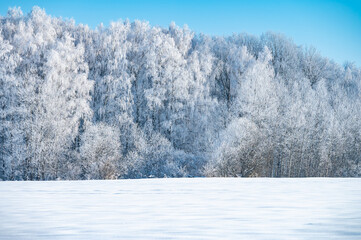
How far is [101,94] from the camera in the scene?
2419cm

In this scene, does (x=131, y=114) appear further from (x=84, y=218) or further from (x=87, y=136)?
(x=84, y=218)

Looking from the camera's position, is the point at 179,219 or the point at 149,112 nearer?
the point at 179,219

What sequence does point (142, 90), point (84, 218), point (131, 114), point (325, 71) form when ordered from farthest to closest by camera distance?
point (325, 71) < point (142, 90) < point (131, 114) < point (84, 218)

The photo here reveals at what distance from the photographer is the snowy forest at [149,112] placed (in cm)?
1805

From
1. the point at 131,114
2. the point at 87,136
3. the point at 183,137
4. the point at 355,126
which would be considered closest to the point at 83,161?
the point at 87,136

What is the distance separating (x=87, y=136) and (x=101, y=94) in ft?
18.6

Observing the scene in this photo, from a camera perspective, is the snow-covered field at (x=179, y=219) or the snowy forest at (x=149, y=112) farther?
the snowy forest at (x=149, y=112)

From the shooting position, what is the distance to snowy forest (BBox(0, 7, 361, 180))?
18.0 metres

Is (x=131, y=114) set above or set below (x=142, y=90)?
below

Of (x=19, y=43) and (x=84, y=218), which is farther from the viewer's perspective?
(x=19, y=43)

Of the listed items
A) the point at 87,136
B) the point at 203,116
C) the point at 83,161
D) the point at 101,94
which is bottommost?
the point at 83,161

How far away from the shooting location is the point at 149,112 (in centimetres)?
2536

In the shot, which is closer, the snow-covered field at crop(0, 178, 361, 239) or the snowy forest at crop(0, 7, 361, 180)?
the snow-covered field at crop(0, 178, 361, 239)

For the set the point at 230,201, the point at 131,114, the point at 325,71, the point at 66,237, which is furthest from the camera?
the point at 325,71
